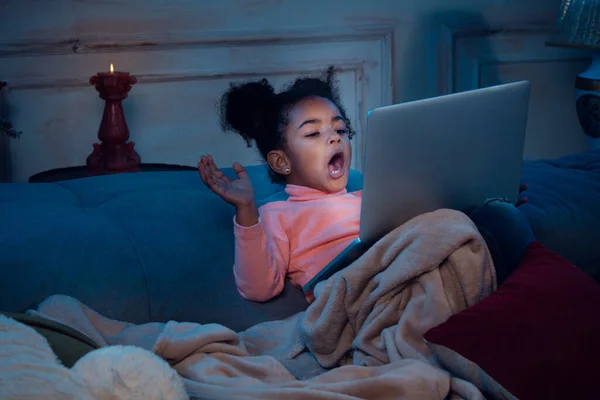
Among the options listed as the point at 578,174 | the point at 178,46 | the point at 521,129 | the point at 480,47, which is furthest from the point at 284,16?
the point at 521,129

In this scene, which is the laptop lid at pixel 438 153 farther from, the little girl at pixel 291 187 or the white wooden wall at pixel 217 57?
the white wooden wall at pixel 217 57

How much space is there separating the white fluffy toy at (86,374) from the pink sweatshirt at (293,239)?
489 millimetres

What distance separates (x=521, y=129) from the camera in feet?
4.70

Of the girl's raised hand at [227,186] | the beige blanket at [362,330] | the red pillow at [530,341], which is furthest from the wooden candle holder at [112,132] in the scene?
the red pillow at [530,341]

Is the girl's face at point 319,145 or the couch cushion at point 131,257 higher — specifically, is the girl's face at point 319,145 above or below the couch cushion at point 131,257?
above

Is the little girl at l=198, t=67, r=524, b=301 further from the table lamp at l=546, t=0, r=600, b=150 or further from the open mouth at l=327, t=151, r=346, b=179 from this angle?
the table lamp at l=546, t=0, r=600, b=150

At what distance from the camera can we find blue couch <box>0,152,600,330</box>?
1.39 meters

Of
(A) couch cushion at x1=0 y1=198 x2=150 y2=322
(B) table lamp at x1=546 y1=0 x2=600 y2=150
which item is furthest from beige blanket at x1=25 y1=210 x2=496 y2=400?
(B) table lamp at x1=546 y1=0 x2=600 y2=150

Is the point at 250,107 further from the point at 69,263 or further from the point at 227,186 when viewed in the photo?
the point at 69,263

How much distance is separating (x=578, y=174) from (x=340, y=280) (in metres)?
0.88

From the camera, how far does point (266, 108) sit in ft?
5.71

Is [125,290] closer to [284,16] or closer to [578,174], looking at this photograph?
[578,174]

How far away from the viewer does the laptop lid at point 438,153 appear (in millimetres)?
1223

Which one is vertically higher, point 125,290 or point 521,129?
point 521,129
